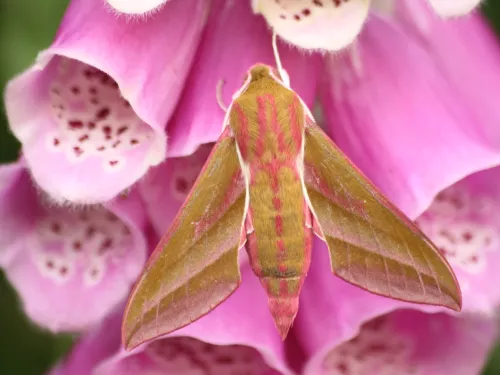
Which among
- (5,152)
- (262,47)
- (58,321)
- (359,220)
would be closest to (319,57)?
(262,47)

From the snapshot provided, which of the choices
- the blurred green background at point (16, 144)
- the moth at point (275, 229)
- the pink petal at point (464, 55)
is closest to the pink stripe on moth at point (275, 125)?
the moth at point (275, 229)

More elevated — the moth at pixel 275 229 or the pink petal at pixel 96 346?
the moth at pixel 275 229

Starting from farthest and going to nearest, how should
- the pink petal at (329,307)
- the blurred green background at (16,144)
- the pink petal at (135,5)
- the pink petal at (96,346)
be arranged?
1. the blurred green background at (16,144)
2. the pink petal at (96,346)
3. the pink petal at (329,307)
4. the pink petal at (135,5)

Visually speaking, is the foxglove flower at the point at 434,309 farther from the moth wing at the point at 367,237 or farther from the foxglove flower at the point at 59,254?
the foxglove flower at the point at 59,254

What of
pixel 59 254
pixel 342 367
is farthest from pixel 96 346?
pixel 342 367

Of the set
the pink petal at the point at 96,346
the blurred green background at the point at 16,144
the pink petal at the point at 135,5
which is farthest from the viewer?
the blurred green background at the point at 16,144

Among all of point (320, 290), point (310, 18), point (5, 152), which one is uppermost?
point (310, 18)

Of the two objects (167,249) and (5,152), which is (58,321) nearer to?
(167,249)

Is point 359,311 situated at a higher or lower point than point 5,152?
higher
